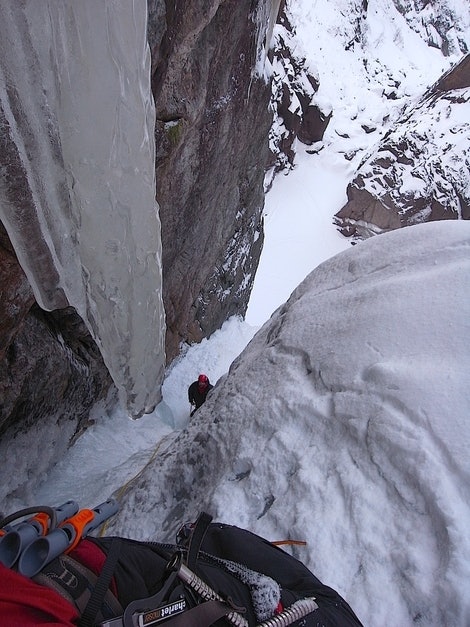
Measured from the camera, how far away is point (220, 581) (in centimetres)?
130

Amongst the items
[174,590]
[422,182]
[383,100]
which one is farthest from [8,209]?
[383,100]

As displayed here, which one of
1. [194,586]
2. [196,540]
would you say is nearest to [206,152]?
[196,540]

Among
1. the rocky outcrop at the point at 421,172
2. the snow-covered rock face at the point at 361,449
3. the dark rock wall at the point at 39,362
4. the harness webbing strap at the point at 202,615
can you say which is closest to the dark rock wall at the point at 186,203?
the dark rock wall at the point at 39,362

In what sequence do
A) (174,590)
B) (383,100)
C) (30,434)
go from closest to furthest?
(174,590)
(30,434)
(383,100)

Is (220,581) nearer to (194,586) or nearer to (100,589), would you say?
(194,586)

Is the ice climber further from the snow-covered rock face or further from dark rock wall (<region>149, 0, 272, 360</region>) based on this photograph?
the snow-covered rock face

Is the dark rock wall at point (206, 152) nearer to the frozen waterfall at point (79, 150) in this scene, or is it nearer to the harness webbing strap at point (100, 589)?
the frozen waterfall at point (79, 150)

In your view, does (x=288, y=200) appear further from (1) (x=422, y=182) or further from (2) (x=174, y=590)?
(2) (x=174, y=590)

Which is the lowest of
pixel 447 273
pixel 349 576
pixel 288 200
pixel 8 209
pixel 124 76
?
pixel 288 200

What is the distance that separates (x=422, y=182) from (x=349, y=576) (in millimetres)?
24026

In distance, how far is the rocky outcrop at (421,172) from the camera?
22.1 meters

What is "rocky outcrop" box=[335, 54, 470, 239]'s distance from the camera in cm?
2212

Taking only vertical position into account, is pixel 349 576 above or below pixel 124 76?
below

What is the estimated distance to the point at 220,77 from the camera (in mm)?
5730
